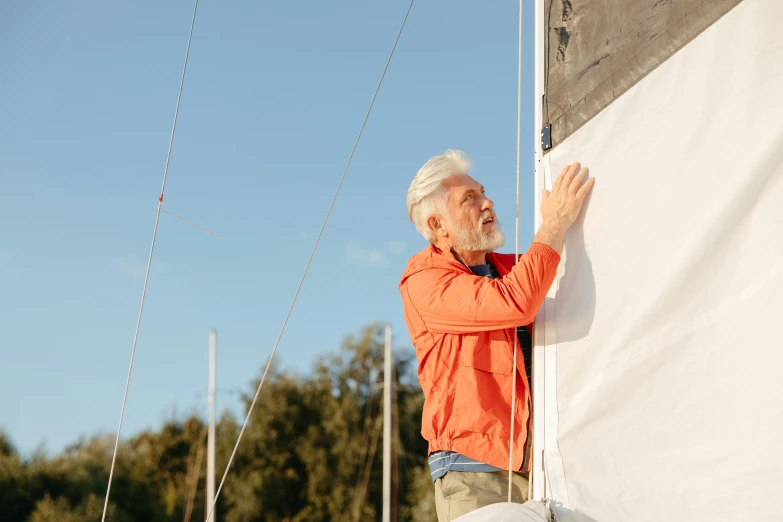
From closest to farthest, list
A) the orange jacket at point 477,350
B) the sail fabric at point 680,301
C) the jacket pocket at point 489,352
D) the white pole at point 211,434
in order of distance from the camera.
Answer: the sail fabric at point 680,301, the orange jacket at point 477,350, the jacket pocket at point 489,352, the white pole at point 211,434

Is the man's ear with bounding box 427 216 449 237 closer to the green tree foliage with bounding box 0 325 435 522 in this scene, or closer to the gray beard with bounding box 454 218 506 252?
the gray beard with bounding box 454 218 506 252

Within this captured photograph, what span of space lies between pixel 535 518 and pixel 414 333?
2.23 feet

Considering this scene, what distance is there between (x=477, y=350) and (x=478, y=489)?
1.19 feet

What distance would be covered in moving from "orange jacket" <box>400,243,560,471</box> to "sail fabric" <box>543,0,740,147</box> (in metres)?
0.41

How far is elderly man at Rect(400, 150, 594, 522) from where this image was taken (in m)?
2.13

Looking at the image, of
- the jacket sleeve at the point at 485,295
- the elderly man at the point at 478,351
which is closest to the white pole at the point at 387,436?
the elderly man at the point at 478,351

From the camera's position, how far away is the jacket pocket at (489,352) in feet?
7.36

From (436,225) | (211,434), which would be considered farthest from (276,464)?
Result: (436,225)

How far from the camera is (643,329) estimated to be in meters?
1.94

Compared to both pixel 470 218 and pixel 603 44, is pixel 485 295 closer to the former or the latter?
pixel 470 218

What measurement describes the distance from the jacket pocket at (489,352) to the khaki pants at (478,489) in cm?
28

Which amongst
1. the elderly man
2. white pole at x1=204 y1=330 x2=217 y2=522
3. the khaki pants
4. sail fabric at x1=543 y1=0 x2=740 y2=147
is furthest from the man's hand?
white pole at x1=204 y1=330 x2=217 y2=522

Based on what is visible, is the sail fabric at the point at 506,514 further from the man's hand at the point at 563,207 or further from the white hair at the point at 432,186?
the white hair at the point at 432,186

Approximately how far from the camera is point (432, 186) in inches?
99.5
